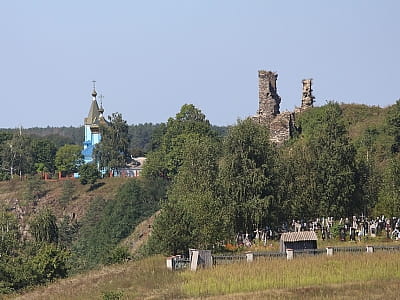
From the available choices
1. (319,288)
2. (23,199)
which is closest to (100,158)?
(23,199)

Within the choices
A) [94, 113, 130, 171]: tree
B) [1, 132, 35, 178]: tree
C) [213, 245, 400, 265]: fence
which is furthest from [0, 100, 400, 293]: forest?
[1, 132, 35, 178]: tree

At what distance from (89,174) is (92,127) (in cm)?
1451

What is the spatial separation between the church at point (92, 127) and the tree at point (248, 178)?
6882cm

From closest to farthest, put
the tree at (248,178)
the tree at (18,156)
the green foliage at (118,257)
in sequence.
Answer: the tree at (248,178) < the green foliage at (118,257) < the tree at (18,156)

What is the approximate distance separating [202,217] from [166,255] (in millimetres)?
2652

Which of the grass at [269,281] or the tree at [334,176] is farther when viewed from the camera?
the tree at [334,176]

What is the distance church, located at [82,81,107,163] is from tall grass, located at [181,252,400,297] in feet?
269

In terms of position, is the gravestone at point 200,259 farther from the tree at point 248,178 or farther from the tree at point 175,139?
the tree at point 175,139

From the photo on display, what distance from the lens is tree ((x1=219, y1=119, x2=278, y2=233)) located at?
179 feet

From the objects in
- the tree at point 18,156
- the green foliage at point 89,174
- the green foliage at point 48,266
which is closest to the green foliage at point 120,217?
the green foliage at point 89,174

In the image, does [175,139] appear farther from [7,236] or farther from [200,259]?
[200,259]

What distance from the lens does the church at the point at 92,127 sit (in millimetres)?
126688

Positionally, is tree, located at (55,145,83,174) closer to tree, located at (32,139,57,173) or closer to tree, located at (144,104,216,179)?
tree, located at (32,139,57,173)

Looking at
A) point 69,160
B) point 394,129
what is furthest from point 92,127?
point 394,129
